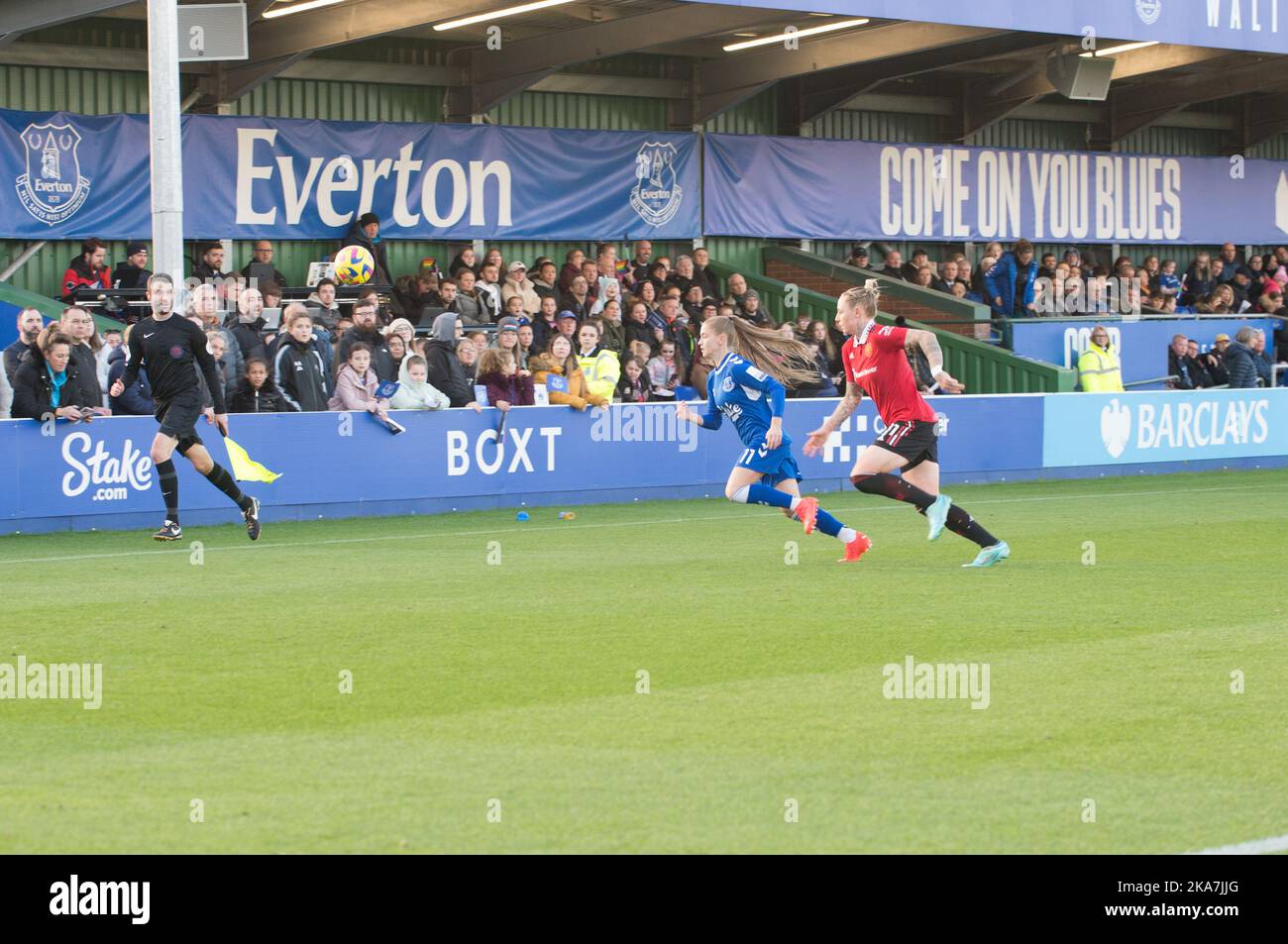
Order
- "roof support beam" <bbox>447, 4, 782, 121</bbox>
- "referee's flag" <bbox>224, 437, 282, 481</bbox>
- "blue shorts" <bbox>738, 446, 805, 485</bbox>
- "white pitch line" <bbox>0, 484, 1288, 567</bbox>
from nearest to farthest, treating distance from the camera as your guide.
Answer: "blue shorts" <bbox>738, 446, 805, 485</bbox> → "white pitch line" <bbox>0, 484, 1288, 567</bbox> → "referee's flag" <bbox>224, 437, 282, 481</bbox> → "roof support beam" <bbox>447, 4, 782, 121</bbox>

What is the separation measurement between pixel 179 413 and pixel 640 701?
308 inches

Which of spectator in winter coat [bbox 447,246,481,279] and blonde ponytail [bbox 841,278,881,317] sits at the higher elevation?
spectator in winter coat [bbox 447,246,481,279]

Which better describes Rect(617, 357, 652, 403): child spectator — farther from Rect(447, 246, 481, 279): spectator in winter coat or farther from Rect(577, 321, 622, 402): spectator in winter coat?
Rect(447, 246, 481, 279): spectator in winter coat

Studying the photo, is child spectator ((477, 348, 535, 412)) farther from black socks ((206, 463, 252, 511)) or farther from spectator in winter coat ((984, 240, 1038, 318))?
spectator in winter coat ((984, 240, 1038, 318))

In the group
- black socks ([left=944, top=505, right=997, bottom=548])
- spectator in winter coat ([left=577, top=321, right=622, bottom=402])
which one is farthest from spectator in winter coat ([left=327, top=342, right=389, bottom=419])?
black socks ([left=944, top=505, right=997, bottom=548])

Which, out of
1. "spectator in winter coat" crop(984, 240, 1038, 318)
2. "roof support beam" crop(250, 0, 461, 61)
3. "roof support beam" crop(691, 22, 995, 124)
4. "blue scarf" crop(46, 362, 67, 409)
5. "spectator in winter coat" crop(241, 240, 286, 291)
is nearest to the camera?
"blue scarf" crop(46, 362, 67, 409)

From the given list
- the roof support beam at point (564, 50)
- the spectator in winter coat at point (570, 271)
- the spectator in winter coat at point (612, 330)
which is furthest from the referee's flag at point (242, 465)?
the roof support beam at point (564, 50)

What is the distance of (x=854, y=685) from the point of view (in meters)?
8.88

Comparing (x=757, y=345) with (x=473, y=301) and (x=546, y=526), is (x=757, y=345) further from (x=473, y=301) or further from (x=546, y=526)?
(x=473, y=301)

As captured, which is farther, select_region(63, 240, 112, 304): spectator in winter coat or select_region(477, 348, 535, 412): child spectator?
select_region(63, 240, 112, 304): spectator in winter coat

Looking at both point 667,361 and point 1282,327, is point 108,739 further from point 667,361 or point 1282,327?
point 1282,327

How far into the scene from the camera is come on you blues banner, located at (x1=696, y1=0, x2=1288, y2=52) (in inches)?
953

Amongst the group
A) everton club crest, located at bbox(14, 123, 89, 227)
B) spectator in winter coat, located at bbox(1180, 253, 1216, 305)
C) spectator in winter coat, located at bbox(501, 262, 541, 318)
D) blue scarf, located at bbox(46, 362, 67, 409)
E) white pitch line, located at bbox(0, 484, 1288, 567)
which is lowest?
white pitch line, located at bbox(0, 484, 1288, 567)

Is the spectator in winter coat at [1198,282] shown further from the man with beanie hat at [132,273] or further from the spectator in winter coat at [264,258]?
the man with beanie hat at [132,273]
